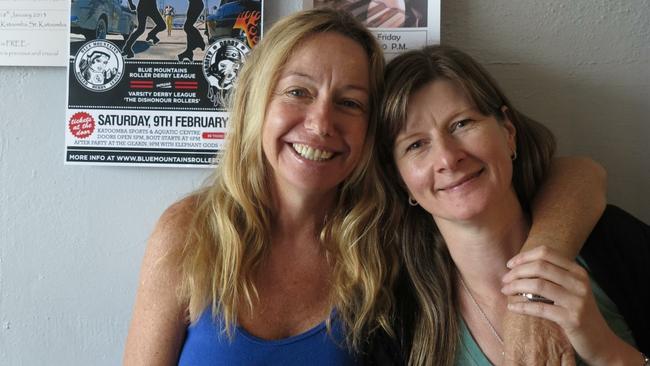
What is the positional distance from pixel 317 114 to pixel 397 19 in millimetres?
366

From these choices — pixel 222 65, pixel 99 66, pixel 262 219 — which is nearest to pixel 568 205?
pixel 262 219

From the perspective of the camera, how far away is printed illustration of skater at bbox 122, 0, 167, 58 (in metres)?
1.29

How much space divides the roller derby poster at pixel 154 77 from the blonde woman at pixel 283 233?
0.12m

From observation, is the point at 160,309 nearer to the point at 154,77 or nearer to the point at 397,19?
the point at 154,77

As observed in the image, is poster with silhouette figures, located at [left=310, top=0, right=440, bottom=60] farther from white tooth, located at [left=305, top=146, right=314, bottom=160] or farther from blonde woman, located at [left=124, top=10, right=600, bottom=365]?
white tooth, located at [left=305, top=146, right=314, bottom=160]

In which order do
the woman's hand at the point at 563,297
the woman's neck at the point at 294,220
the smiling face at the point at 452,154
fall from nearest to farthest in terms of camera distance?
the woman's hand at the point at 563,297
the smiling face at the point at 452,154
the woman's neck at the point at 294,220

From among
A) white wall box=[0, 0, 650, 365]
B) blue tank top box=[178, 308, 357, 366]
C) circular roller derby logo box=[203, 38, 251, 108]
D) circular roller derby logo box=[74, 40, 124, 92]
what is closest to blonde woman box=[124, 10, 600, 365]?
blue tank top box=[178, 308, 357, 366]

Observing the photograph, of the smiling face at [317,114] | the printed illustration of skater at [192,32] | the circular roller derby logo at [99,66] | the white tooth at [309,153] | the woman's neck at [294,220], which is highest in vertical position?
the printed illustration of skater at [192,32]

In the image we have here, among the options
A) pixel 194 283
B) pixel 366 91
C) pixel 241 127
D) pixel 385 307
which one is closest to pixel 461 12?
pixel 366 91

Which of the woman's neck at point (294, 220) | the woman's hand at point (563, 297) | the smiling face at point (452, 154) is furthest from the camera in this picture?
the woman's neck at point (294, 220)

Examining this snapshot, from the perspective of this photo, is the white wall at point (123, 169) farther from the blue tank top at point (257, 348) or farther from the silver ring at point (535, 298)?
the silver ring at point (535, 298)

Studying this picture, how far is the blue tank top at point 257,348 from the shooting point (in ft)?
3.44

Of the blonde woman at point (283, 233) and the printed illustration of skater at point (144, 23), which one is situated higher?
the printed illustration of skater at point (144, 23)

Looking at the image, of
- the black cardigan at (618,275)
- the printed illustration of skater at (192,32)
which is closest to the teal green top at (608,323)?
the black cardigan at (618,275)
